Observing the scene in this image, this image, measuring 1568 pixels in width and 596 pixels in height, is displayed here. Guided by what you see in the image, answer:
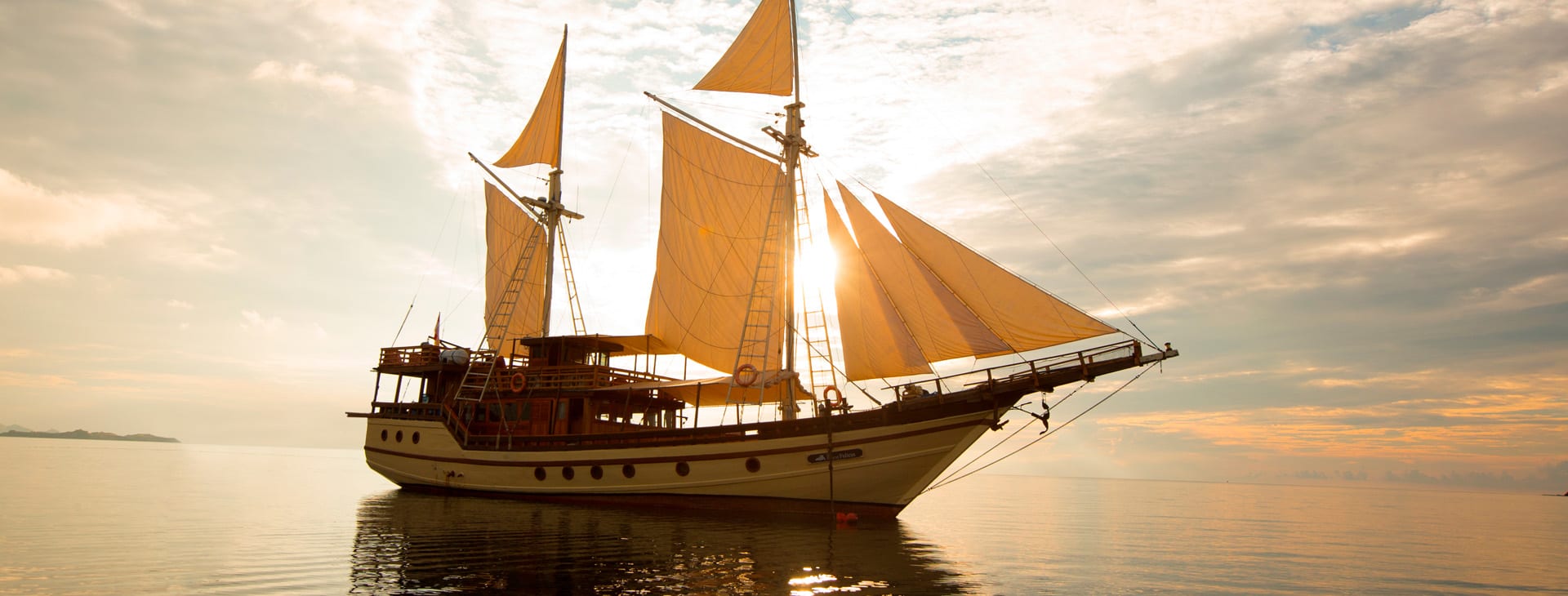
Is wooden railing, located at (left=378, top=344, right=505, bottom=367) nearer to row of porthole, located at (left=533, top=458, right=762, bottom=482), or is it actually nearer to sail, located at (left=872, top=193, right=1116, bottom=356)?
row of porthole, located at (left=533, top=458, right=762, bottom=482)

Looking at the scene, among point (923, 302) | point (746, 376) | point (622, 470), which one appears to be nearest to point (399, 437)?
point (622, 470)

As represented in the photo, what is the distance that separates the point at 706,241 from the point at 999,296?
15029 millimetres

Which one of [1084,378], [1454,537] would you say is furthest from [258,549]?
[1454,537]

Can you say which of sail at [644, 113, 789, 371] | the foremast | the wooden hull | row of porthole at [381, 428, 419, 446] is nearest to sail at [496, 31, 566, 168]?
the foremast

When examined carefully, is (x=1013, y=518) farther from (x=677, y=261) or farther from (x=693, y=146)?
(x=693, y=146)

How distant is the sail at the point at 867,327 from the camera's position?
26.6 meters

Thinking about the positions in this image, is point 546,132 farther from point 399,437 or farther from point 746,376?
point 746,376

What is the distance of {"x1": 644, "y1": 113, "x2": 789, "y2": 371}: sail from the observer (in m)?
35.3

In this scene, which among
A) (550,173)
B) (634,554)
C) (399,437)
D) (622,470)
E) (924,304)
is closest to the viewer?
(634,554)

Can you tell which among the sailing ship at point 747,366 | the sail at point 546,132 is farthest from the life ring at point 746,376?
the sail at point 546,132

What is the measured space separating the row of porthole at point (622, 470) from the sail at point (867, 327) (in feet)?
14.0

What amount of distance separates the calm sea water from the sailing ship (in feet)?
4.74

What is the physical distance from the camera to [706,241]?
36.0 meters

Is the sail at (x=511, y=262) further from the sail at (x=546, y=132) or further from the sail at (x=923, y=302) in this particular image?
the sail at (x=923, y=302)
